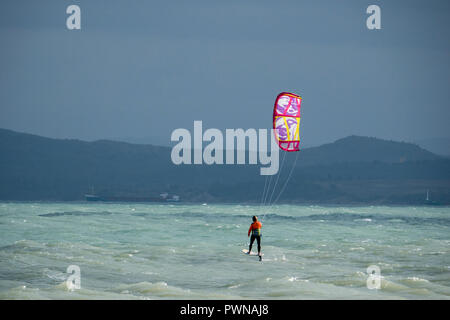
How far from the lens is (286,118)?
30328 millimetres

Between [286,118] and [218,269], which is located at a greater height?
[286,118]

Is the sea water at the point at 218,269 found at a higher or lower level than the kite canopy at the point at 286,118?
lower

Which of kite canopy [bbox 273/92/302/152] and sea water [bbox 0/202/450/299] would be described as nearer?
sea water [bbox 0/202/450/299]

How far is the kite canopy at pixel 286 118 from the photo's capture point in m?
30.2

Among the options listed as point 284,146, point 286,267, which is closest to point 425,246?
point 284,146

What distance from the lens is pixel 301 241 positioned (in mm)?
40812

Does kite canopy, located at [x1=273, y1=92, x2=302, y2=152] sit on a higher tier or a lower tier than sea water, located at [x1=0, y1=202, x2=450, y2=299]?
higher

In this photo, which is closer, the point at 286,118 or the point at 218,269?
the point at 218,269

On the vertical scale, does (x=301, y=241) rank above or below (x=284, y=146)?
below

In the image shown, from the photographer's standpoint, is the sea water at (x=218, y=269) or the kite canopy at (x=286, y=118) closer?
the sea water at (x=218, y=269)

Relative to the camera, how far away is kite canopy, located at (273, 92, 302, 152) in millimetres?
30156
